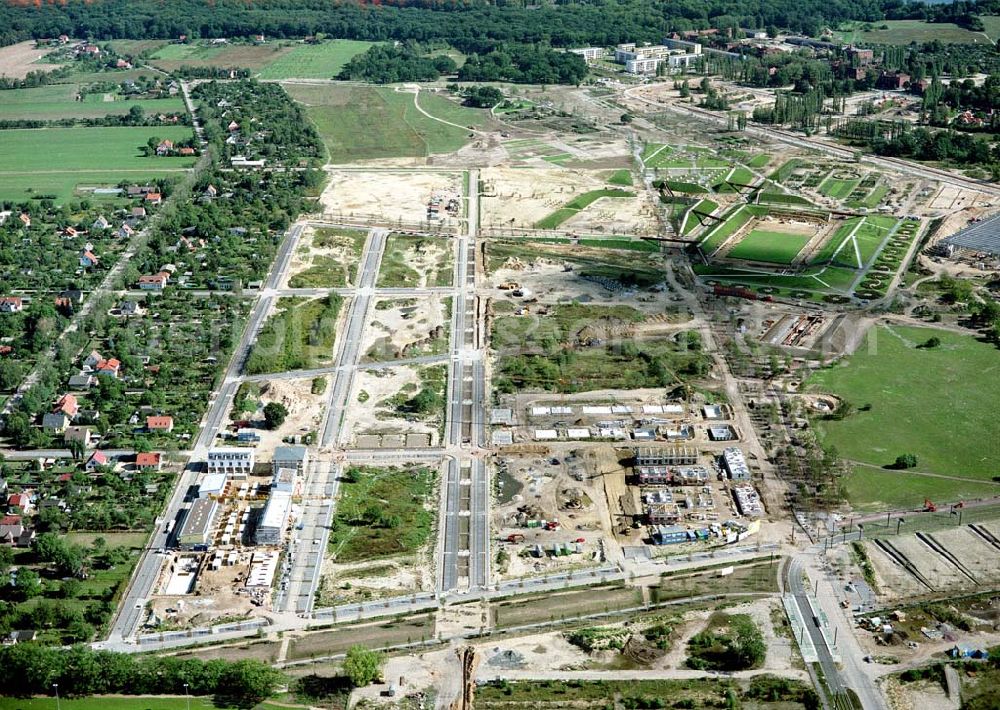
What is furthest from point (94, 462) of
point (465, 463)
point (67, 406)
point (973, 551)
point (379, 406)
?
point (973, 551)

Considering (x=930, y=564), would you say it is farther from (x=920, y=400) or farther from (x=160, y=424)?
(x=160, y=424)

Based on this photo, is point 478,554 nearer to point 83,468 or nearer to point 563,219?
point 83,468

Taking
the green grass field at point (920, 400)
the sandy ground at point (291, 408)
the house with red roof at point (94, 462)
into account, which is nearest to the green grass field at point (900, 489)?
the green grass field at point (920, 400)

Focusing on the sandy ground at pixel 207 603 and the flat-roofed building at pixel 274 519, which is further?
the flat-roofed building at pixel 274 519

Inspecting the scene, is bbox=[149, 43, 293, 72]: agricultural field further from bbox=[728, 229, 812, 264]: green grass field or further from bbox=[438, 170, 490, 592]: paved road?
bbox=[728, 229, 812, 264]: green grass field

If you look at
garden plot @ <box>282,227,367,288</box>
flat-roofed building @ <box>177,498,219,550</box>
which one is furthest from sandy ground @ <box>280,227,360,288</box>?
flat-roofed building @ <box>177,498,219,550</box>

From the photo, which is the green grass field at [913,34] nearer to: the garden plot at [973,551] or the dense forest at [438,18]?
the dense forest at [438,18]

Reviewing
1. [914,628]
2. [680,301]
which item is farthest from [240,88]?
[914,628]
